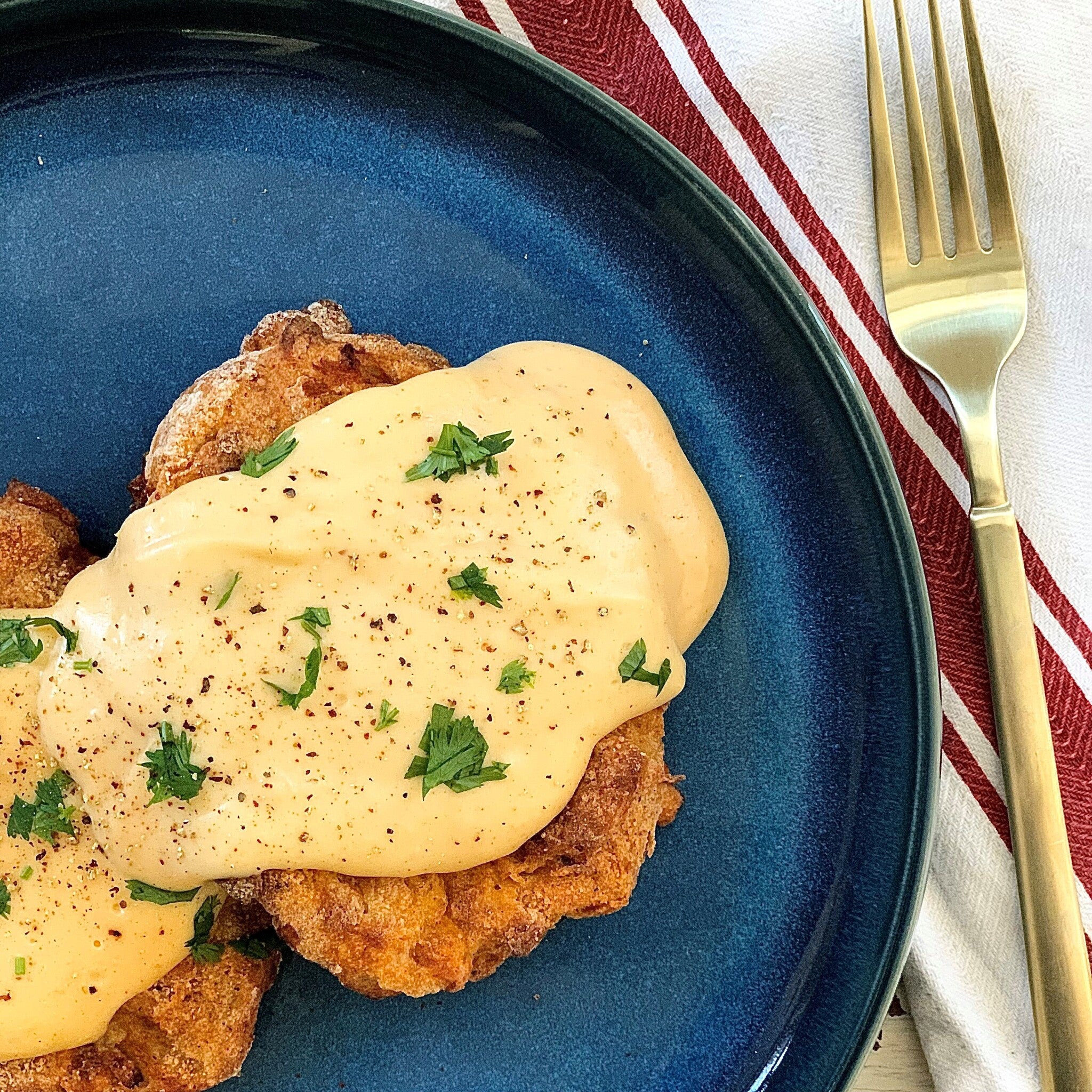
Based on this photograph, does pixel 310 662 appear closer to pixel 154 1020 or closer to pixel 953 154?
pixel 154 1020

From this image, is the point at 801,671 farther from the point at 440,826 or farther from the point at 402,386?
the point at 402,386

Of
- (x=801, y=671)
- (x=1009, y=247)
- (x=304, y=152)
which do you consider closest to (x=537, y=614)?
(x=801, y=671)

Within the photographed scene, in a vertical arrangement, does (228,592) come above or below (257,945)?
above

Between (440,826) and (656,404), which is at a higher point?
(656,404)

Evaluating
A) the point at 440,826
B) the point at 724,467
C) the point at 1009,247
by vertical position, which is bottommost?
the point at 440,826

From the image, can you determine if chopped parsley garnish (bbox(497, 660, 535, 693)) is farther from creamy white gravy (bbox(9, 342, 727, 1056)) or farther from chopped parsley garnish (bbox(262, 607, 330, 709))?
chopped parsley garnish (bbox(262, 607, 330, 709))

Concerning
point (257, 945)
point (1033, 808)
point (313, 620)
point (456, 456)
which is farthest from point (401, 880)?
point (1033, 808)
